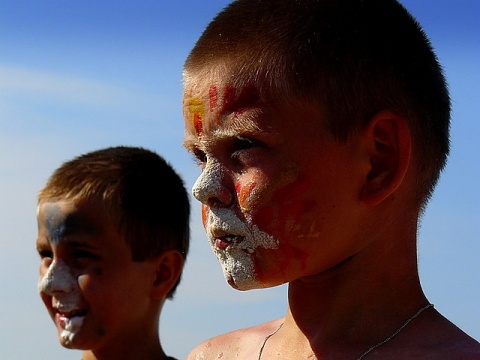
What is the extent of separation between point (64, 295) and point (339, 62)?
86.9 inches

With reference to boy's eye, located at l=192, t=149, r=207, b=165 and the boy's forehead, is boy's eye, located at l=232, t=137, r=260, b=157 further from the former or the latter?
the boy's forehead

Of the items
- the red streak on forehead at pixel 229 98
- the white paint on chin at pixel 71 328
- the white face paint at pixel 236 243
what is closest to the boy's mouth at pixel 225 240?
the white face paint at pixel 236 243

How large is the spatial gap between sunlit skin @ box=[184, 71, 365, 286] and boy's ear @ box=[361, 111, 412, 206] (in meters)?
0.07

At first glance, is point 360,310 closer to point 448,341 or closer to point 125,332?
point 448,341

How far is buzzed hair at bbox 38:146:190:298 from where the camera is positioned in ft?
14.6

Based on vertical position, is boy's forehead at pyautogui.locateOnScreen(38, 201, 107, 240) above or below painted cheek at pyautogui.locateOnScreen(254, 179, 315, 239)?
above

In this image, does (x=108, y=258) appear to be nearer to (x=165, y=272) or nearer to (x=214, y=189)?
(x=165, y=272)

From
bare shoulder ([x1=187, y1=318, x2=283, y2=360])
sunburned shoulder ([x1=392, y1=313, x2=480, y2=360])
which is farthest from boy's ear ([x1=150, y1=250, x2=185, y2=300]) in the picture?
sunburned shoulder ([x1=392, y1=313, x2=480, y2=360])

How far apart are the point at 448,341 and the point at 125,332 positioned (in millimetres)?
2200

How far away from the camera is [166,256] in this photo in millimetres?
4574

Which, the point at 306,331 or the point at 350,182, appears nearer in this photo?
the point at 350,182

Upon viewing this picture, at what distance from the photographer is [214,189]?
2.60 metres

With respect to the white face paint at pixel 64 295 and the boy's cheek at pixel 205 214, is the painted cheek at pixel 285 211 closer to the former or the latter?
the boy's cheek at pixel 205 214

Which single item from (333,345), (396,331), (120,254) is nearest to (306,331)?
(333,345)
